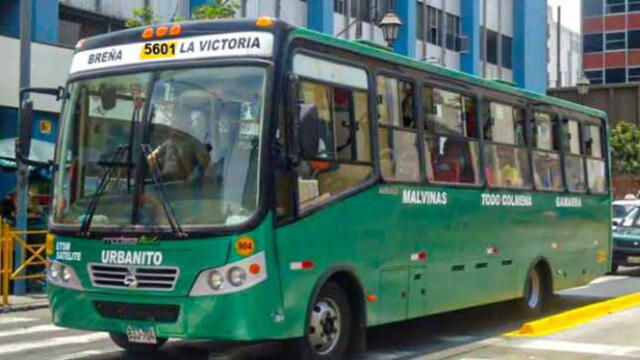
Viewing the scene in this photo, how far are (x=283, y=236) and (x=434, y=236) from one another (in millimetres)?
3009

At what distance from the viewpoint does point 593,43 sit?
3002 inches

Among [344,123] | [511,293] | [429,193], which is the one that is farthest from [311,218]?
[511,293]

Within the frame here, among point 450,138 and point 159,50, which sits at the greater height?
point 159,50

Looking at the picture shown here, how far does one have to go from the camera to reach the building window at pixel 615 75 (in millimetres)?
73750

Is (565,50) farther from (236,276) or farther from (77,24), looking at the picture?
(236,276)

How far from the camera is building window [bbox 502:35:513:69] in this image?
44.9 m

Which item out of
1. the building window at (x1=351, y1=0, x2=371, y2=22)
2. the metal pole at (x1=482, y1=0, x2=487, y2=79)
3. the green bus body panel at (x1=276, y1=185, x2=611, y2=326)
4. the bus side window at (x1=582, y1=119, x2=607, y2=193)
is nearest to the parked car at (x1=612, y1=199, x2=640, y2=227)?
the bus side window at (x1=582, y1=119, x2=607, y2=193)

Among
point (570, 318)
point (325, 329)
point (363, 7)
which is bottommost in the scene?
point (570, 318)

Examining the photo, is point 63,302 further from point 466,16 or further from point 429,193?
point 466,16

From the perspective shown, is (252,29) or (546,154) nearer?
(252,29)

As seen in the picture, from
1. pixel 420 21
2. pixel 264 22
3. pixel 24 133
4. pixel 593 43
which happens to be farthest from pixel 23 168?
pixel 593 43

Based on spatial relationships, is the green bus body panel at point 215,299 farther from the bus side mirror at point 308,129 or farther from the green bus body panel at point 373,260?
the bus side mirror at point 308,129

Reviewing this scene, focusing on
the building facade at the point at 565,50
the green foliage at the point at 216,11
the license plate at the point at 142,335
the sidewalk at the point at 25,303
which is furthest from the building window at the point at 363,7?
the building facade at the point at 565,50

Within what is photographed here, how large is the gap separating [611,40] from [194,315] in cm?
7229
